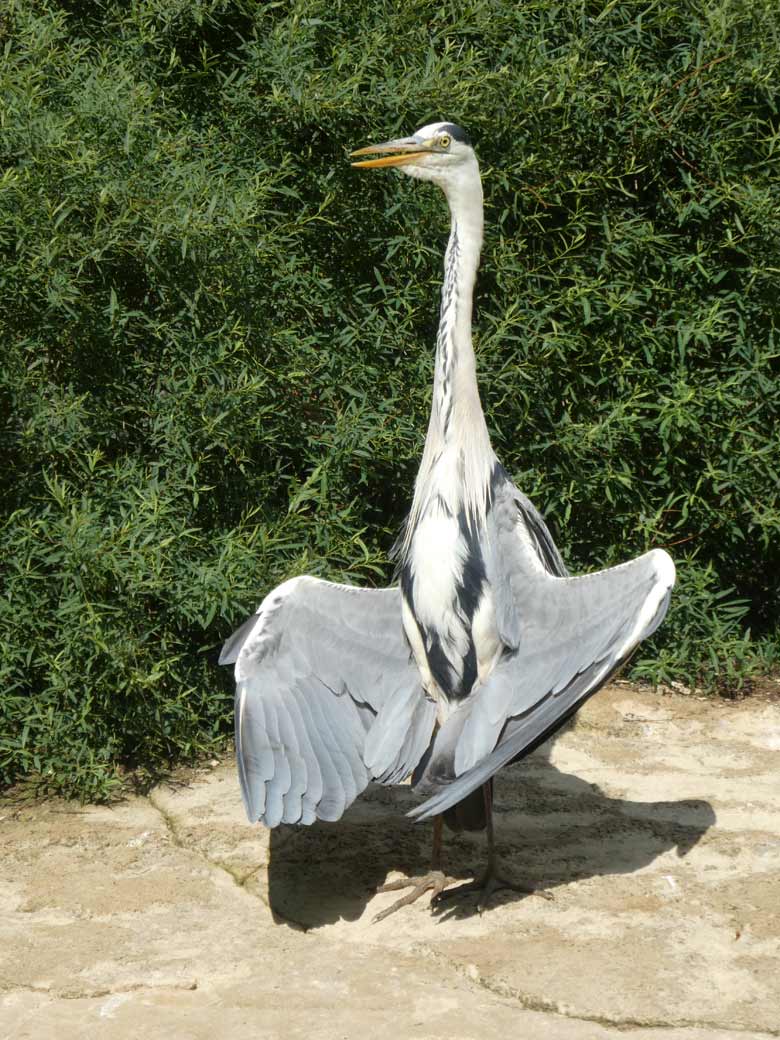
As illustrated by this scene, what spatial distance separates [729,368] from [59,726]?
2.80 meters

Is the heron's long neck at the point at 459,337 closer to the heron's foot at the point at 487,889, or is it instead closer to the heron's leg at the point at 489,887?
the heron's leg at the point at 489,887

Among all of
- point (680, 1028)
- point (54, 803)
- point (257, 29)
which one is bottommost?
point (54, 803)

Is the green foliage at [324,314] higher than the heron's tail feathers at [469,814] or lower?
higher

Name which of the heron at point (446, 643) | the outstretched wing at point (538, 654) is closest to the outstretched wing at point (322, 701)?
the heron at point (446, 643)

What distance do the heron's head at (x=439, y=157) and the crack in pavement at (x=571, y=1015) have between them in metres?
2.26

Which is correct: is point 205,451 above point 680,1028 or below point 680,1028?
above

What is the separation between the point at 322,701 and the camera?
12.7 feet

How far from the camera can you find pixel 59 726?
4340 mm

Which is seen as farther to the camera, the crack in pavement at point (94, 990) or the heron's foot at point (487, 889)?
the heron's foot at point (487, 889)

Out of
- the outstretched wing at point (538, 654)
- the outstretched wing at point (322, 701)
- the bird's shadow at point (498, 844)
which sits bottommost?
the bird's shadow at point (498, 844)

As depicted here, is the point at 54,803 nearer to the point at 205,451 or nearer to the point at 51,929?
the point at 51,929

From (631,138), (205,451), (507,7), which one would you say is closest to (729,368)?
(631,138)

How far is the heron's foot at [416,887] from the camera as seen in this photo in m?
3.72

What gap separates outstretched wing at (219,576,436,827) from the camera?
11.7 feet
